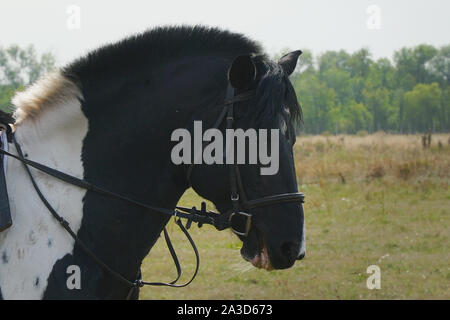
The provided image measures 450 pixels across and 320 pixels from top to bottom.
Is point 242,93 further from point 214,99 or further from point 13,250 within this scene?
point 13,250

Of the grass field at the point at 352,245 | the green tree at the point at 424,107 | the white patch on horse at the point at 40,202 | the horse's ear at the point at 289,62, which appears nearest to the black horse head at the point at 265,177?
the horse's ear at the point at 289,62

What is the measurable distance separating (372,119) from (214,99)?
50.5 metres

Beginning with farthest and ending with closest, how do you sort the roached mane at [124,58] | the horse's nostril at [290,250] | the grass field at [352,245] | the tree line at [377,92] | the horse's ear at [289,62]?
the tree line at [377,92], the grass field at [352,245], the horse's ear at [289,62], the roached mane at [124,58], the horse's nostril at [290,250]

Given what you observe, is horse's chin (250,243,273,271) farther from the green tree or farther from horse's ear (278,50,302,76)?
the green tree

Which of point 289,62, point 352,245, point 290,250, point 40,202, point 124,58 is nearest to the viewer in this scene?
point 290,250

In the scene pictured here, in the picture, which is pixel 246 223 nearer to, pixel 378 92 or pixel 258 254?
pixel 258 254

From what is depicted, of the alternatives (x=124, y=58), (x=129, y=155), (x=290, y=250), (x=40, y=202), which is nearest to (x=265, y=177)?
(x=290, y=250)

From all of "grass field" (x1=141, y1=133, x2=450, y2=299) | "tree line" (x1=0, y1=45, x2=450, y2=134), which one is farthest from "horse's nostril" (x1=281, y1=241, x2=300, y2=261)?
"tree line" (x1=0, y1=45, x2=450, y2=134)

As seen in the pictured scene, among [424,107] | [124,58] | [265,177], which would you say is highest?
[124,58]

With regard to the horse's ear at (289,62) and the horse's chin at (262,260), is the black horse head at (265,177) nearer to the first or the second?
the horse's chin at (262,260)

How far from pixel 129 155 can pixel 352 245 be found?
6950 mm

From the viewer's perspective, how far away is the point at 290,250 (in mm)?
2354

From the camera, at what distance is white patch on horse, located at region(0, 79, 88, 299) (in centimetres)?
244

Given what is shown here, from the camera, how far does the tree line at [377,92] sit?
45.0 m
